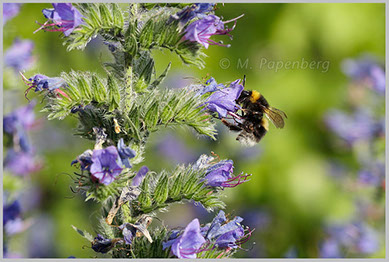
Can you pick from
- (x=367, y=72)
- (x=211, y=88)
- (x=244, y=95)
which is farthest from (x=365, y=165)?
(x=211, y=88)

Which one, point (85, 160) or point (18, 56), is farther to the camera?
point (18, 56)

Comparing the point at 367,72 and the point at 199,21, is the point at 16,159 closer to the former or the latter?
the point at 199,21

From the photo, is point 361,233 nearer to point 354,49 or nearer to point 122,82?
point 354,49

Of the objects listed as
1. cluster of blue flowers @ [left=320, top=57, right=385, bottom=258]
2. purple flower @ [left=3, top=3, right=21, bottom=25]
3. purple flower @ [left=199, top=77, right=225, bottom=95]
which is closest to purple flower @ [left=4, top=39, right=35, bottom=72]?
purple flower @ [left=3, top=3, right=21, bottom=25]

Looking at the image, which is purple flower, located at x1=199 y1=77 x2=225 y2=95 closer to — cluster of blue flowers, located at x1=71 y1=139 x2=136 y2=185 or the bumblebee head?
cluster of blue flowers, located at x1=71 y1=139 x2=136 y2=185

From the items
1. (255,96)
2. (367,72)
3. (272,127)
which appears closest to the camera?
(255,96)

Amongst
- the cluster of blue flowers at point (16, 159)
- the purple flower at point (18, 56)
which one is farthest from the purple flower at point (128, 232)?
the purple flower at point (18, 56)

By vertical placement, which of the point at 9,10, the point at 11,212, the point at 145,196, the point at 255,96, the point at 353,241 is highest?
the point at 9,10

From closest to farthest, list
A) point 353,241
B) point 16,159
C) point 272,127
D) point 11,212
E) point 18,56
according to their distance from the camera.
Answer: point 11,212 → point 16,159 → point 18,56 → point 353,241 → point 272,127
